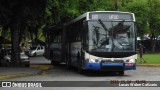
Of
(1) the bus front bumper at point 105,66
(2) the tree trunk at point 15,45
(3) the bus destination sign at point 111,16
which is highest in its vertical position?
(3) the bus destination sign at point 111,16

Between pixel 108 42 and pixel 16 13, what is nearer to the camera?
pixel 108 42

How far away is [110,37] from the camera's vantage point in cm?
2369

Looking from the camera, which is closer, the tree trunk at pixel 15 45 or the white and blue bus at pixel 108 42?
the white and blue bus at pixel 108 42

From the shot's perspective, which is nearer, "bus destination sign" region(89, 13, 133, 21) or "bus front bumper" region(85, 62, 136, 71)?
"bus front bumper" region(85, 62, 136, 71)

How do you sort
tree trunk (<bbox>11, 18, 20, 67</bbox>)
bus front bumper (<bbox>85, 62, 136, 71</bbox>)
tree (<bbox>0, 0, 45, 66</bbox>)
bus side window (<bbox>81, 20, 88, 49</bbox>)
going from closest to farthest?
bus front bumper (<bbox>85, 62, 136, 71</bbox>) → bus side window (<bbox>81, 20, 88, 49</bbox>) → tree (<bbox>0, 0, 45, 66</bbox>) → tree trunk (<bbox>11, 18, 20, 67</bbox>)

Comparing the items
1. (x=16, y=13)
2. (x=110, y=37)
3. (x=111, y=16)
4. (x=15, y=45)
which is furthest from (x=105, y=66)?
(x=15, y=45)

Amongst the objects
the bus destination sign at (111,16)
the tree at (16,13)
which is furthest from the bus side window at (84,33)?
the tree at (16,13)

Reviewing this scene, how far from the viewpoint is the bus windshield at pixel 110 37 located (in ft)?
77.3

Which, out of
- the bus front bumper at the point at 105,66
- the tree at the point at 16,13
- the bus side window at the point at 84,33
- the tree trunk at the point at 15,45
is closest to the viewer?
the bus front bumper at the point at 105,66

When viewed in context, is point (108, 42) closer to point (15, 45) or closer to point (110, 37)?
point (110, 37)

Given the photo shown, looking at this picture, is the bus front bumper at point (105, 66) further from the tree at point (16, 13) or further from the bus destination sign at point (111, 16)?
the tree at point (16, 13)

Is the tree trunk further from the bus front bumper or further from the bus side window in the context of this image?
the bus front bumper

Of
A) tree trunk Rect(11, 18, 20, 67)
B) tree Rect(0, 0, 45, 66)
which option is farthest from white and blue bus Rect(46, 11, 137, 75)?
tree trunk Rect(11, 18, 20, 67)

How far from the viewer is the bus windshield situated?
23.5 meters
